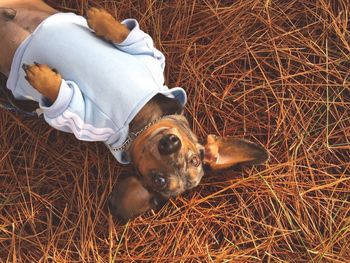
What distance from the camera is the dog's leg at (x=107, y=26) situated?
2549mm

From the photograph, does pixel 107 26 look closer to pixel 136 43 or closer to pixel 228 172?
pixel 136 43

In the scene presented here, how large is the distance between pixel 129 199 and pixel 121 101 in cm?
55

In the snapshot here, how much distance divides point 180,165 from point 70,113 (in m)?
0.64

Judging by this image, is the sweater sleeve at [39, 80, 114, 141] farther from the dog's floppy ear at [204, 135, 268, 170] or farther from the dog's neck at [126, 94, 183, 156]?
the dog's floppy ear at [204, 135, 268, 170]

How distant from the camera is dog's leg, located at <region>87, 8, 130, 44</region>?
2.55 m

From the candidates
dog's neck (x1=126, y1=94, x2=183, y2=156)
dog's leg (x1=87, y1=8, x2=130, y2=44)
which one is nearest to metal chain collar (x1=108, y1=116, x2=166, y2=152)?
dog's neck (x1=126, y1=94, x2=183, y2=156)

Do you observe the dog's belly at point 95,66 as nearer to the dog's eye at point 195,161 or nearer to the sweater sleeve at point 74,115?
Answer: the sweater sleeve at point 74,115

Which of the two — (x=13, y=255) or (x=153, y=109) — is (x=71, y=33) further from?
(x=13, y=255)

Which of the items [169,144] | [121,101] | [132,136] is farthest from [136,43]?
[169,144]

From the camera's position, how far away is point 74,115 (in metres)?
2.39

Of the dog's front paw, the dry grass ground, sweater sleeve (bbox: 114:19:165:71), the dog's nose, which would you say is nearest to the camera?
the dog's nose

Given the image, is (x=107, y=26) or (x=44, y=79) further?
(x=107, y=26)

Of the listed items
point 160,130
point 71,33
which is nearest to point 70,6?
point 71,33

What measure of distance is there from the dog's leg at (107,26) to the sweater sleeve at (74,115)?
1.13 ft
